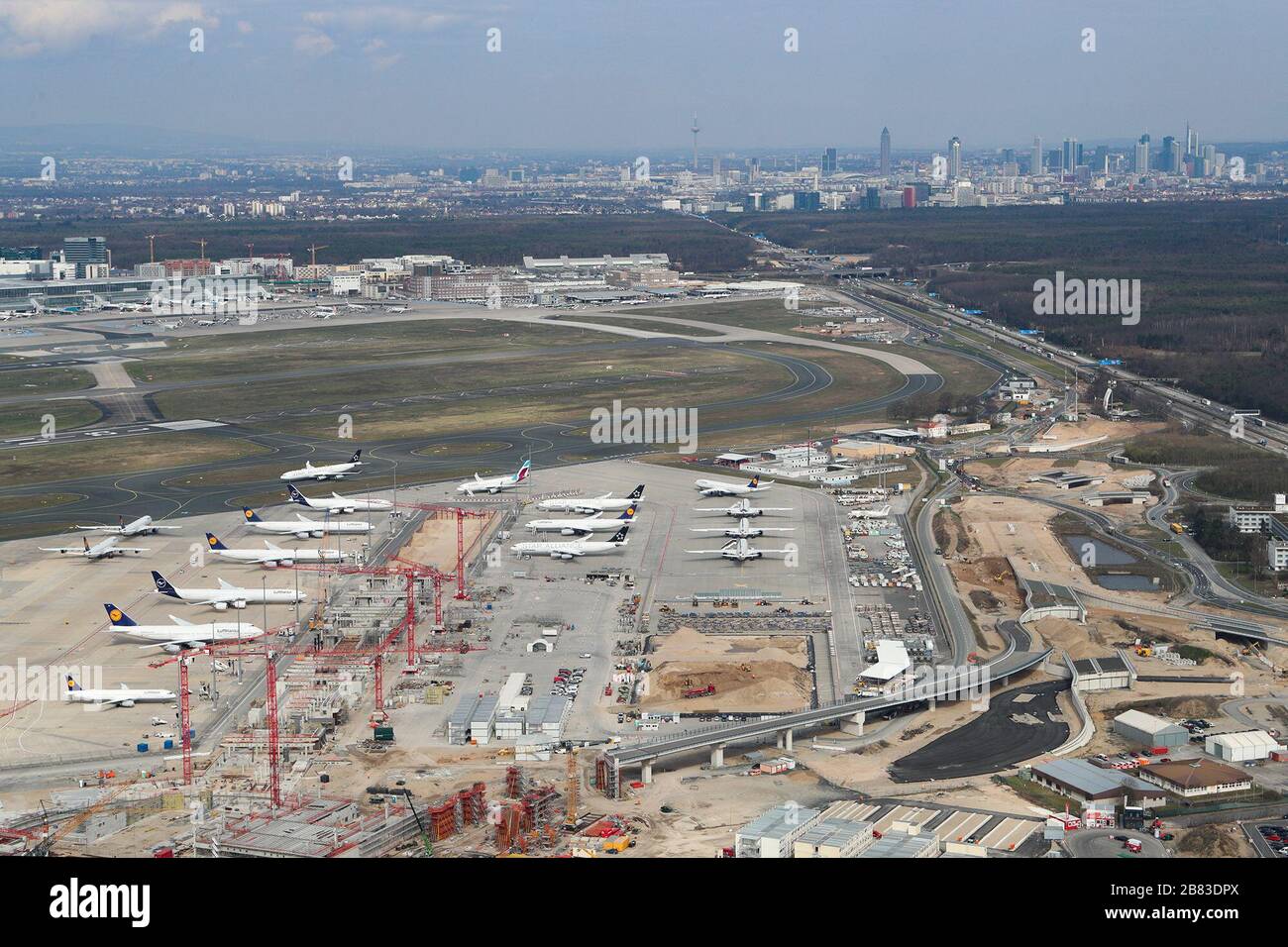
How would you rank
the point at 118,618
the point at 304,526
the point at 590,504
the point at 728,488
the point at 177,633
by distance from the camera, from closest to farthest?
the point at 177,633
the point at 118,618
the point at 304,526
the point at 590,504
the point at 728,488

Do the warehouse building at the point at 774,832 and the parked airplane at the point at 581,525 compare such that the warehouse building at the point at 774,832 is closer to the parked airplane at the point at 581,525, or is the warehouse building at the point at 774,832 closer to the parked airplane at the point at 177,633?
the parked airplane at the point at 177,633

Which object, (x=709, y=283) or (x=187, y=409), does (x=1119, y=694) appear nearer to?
(x=187, y=409)

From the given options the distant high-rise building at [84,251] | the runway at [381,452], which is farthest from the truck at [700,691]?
the distant high-rise building at [84,251]

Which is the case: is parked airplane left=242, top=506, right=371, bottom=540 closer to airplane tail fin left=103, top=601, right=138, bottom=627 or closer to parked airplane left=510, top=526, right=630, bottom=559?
parked airplane left=510, top=526, right=630, bottom=559

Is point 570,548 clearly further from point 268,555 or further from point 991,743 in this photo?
point 991,743

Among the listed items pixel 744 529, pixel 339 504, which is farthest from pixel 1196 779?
pixel 339 504

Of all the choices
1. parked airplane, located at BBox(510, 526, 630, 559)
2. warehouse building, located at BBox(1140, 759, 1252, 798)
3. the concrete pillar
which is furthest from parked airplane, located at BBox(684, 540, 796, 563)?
warehouse building, located at BBox(1140, 759, 1252, 798)
